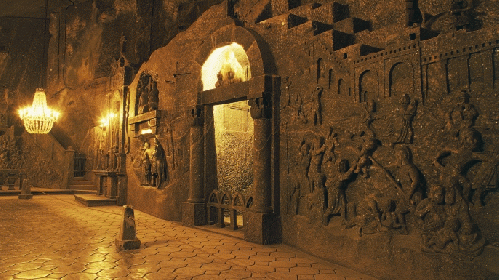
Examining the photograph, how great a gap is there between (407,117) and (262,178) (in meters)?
2.76

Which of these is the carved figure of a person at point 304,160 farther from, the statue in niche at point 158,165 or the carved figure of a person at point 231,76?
the statue in niche at point 158,165

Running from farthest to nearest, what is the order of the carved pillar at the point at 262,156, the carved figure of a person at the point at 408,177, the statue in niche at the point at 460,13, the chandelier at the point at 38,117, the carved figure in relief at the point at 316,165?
the chandelier at the point at 38,117, the carved pillar at the point at 262,156, the carved figure in relief at the point at 316,165, the statue in niche at the point at 460,13, the carved figure of a person at the point at 408,177

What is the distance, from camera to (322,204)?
5.72 m

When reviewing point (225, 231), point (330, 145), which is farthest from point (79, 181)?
point (330, 145)

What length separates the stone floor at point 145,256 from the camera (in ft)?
16.0

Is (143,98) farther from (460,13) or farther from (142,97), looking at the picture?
(460,13)

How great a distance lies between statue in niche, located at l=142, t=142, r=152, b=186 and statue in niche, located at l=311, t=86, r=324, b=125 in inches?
214

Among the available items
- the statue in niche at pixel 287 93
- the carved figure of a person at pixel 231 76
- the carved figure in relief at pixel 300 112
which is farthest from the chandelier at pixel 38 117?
the carved figure in relief at pixel 300 112

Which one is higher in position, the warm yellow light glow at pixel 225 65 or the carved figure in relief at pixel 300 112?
the warm yellow light glow at pixel 225 65

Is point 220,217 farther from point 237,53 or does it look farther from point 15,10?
point 15,10

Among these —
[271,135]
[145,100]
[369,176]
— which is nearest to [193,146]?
[271,135]

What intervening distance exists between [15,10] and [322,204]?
1916 cm

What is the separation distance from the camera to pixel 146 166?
10.0 metres

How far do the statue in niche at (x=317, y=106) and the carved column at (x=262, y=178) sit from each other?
3.26ft
